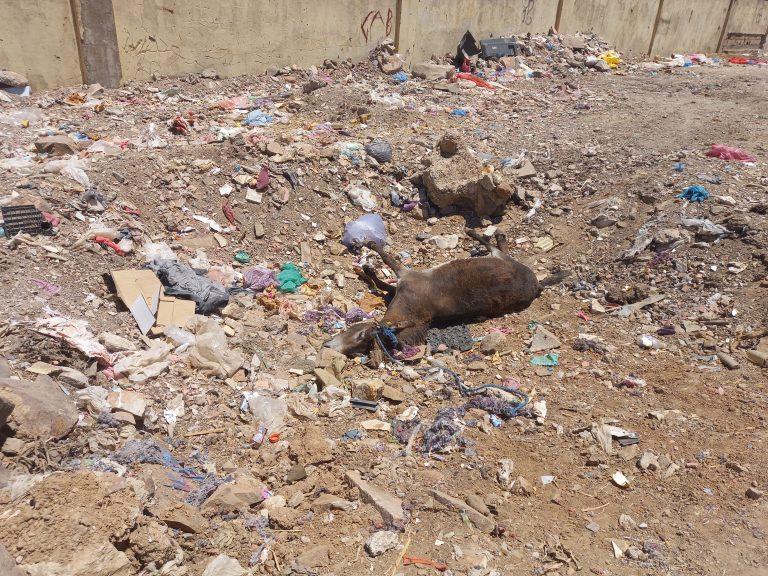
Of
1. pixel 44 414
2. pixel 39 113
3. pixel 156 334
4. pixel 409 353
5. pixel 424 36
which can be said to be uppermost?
pixel 424 36

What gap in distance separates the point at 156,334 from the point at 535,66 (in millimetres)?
9328

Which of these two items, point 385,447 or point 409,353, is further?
point 409,353

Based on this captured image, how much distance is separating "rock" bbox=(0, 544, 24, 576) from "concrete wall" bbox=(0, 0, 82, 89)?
6.87 metres

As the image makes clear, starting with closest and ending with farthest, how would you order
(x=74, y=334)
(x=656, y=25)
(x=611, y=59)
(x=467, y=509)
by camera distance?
(x=467, y=509) < (x=74, y=334) < (x=611, y=59) < (x=656, y=25)

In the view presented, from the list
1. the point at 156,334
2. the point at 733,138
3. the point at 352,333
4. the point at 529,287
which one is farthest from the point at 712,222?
the point at 156,334

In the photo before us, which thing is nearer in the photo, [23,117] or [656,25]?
[23,117]

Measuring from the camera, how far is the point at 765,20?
1777cm

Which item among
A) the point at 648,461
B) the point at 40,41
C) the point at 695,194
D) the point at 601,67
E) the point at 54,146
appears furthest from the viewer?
the point at 601,67

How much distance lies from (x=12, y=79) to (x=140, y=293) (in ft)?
15.0

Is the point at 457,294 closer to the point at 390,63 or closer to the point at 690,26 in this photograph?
the point at 390,63

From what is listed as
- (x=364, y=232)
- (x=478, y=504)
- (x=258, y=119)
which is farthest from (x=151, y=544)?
(x=258, y=119)

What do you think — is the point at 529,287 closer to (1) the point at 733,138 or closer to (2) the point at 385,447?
(2) the point at 385,447

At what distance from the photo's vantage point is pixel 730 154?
6.32 metres

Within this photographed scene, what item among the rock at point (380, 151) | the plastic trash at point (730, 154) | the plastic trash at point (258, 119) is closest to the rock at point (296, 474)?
the rock at point (380, 151)
